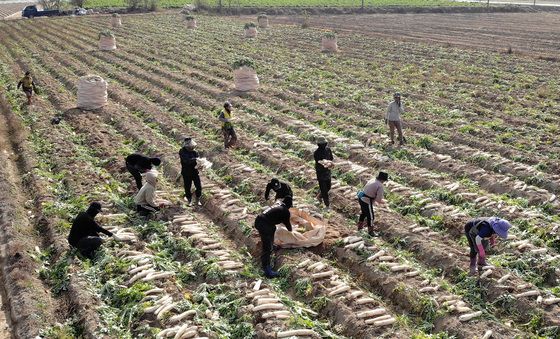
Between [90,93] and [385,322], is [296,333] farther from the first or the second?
[90,93]

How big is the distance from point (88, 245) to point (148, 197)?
69.8 inches

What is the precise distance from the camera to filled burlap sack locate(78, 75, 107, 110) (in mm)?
19891

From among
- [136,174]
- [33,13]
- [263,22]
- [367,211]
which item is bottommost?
[367,211]

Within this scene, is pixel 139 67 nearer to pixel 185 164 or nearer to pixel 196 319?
pixel 185 164

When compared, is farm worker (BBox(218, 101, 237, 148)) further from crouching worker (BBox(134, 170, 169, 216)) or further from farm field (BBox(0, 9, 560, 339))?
crouching worker (BBox(134, 170, 169, 216))

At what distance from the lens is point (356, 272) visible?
9625 mm

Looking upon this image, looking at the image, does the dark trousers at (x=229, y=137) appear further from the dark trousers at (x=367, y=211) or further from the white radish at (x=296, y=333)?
the white radish at (x=296, y=333)

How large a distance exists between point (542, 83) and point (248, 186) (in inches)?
600

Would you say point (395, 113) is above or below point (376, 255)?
above

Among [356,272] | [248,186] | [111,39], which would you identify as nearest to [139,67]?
[111,39]

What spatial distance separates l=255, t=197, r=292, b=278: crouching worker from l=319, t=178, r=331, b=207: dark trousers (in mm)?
2464

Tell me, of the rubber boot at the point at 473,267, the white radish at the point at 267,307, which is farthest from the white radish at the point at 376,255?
the white radish at the point at 267,307

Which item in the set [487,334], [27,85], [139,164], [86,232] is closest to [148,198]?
[139,164]

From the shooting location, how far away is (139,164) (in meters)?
11.7
